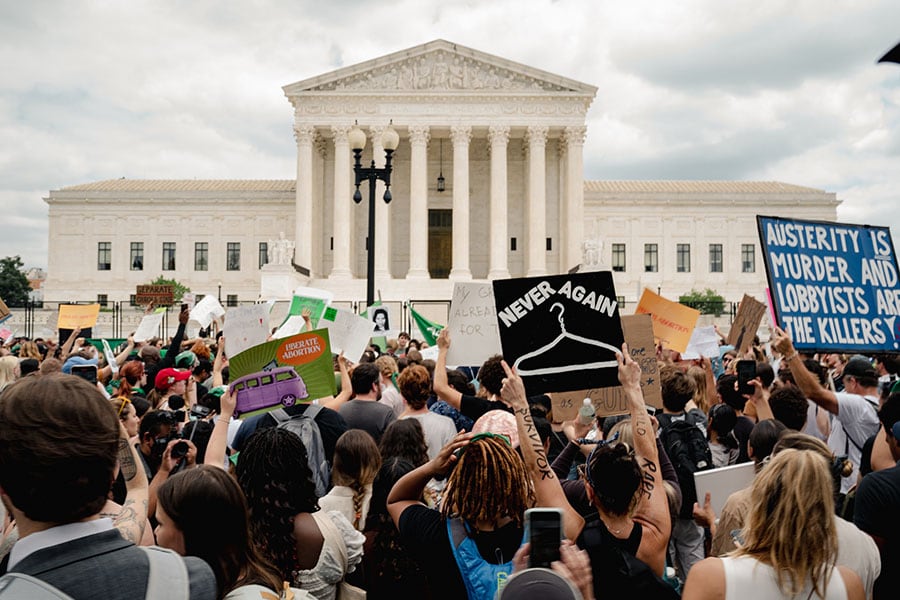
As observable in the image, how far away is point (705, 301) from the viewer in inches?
2169

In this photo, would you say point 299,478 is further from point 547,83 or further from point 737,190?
point 737,190

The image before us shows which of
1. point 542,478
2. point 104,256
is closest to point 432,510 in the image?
point 542,478

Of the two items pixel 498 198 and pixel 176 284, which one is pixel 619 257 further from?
pixel 176 284

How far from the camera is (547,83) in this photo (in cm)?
5056

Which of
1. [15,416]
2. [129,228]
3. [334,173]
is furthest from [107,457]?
[129,228]

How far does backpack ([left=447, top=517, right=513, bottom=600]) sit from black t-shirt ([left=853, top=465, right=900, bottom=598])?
1.91 metres

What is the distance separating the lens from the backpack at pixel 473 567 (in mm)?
3375

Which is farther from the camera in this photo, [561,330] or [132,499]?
[561,330]

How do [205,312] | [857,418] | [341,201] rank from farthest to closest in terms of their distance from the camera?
1. [341,201]
2. [205,312]
3. [857,418]

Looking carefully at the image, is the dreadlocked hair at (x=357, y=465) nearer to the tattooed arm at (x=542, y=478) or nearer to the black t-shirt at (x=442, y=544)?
the black t-shirt at (x=442, y=544)

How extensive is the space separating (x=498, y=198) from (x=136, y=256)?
28725 millimetres

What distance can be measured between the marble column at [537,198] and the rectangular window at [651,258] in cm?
1292

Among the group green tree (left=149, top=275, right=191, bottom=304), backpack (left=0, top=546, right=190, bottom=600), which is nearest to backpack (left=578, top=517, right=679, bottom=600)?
backpack (left=0, top=546, right=190, bottom=600)

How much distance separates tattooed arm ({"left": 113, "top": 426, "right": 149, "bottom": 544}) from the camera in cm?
317
